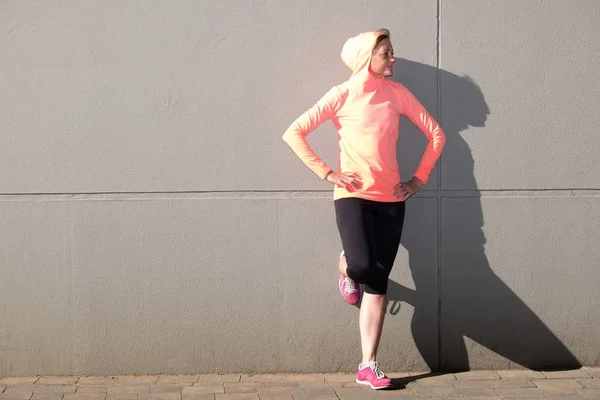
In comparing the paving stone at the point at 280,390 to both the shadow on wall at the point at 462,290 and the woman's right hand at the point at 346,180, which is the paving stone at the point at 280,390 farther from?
the woman's right hand at the point at 346,180

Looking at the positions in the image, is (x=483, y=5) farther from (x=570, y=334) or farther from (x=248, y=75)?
(x=570, y=334)

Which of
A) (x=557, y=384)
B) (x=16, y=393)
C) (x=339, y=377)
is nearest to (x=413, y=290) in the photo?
(x=339, y=377)

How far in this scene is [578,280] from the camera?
6477mm

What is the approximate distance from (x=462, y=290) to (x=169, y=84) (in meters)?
2.30

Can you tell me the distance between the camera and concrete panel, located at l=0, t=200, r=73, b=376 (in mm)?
6242

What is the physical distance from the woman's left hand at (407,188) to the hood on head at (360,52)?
70 cm

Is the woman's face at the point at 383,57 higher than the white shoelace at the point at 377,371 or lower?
higher

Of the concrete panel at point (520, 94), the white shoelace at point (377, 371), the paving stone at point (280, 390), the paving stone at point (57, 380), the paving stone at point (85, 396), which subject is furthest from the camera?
the concrete panel at point (520, 94)

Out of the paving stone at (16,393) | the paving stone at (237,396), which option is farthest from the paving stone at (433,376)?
the paving stone at (16,393)

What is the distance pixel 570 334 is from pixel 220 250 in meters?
2.34

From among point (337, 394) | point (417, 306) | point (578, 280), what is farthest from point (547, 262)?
point (337, 394)

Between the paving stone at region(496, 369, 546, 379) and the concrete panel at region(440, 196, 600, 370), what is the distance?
0.19 ft

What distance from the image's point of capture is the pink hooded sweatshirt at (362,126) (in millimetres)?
6000

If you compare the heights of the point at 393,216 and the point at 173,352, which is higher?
the point at 393,216
